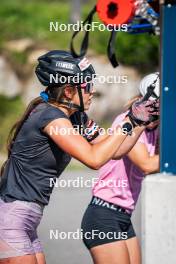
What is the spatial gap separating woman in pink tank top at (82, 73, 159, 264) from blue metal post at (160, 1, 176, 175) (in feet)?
1.81

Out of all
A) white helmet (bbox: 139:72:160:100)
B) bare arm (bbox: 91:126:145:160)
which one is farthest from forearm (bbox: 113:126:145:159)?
white helmet (bbox: 139:72:160:100)

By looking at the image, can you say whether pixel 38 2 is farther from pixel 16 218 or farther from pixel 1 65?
pixel 16 218

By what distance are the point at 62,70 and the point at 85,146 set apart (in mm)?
570

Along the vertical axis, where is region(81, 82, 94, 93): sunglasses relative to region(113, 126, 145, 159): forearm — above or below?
above

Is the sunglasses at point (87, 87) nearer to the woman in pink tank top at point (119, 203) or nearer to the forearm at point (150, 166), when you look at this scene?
the woman in pink tank top at point (119, 203)

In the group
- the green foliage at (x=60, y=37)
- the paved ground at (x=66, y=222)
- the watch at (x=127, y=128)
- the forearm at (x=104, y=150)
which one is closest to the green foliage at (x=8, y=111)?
the green foliage at (x=60, y=37)

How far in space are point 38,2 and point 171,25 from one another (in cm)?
1932

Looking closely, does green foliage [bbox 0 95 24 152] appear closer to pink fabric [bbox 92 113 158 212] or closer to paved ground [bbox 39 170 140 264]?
paved ground [bbox 39 170 140 264]

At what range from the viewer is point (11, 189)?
520 cm

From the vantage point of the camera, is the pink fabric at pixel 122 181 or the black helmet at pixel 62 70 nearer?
the black helmet at pixel 62 70

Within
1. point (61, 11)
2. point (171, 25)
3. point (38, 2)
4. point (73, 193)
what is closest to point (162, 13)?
point (171, 25)

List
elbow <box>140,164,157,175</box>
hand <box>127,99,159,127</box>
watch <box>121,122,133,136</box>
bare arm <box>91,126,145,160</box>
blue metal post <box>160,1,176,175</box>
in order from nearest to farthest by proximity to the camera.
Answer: blue metal post <box>160,1,176,175</box> → watch <box>121,122,133,136</box> → hand <box>127,99,159,127</box> → bare arm <box>91,126,145,160</box> → elbow <box>140,164,157,175</box>

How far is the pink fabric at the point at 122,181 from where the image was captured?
230 inches

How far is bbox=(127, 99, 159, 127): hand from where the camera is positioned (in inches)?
205
